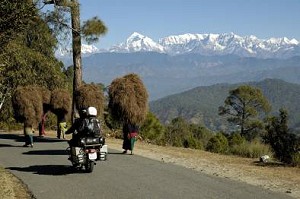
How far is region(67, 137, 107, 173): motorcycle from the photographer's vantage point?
517 inches

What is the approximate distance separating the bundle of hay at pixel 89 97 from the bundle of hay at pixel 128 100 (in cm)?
240

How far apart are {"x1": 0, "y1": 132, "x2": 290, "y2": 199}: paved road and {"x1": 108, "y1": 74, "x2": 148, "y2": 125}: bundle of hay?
1.65 m

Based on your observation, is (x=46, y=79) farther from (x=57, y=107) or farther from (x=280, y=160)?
(x=280, y=160)

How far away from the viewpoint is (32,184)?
11930mm

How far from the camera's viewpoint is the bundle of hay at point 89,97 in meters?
21.0

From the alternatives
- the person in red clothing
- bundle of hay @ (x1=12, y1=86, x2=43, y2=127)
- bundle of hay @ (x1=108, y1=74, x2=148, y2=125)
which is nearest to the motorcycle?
the person in red clothing

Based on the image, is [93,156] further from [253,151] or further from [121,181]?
[253,151]

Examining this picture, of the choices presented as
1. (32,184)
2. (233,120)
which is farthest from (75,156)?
(233,120)

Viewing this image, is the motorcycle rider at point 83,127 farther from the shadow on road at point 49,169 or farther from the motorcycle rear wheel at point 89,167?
the shadow on road at point 49,169

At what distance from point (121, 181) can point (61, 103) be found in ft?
39.8

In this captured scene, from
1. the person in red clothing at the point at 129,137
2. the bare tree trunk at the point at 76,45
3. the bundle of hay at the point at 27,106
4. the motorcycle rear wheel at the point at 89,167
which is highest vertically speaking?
the bare tree trunk at the point at 76,45

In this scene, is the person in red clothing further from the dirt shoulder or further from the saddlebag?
the saddlebag

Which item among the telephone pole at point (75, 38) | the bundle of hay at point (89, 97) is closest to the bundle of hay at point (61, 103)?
the telephone pole at point (75, 38)

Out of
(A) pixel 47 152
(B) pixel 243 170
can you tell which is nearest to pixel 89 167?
(B) pixel 243 170
